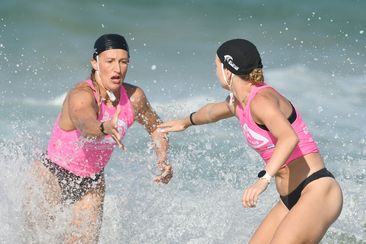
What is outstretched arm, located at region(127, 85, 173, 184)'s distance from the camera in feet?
27.4

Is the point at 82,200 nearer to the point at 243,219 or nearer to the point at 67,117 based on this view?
the point at 67,117

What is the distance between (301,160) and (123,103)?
258 cm

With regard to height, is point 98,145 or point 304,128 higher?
point 304,128

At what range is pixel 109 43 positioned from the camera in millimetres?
8039

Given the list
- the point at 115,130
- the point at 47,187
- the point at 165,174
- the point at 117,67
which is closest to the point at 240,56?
the point at 115,130

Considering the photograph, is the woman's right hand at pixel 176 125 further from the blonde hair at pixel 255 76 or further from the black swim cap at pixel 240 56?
the blonde hair at pixel 255 76

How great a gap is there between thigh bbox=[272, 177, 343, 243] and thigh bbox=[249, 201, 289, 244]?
0.50 metres

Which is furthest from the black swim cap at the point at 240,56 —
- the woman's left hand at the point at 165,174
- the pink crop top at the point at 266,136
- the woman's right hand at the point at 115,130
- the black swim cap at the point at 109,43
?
the woman's left hand at the point at 165,174

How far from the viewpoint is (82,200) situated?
27.2 feet

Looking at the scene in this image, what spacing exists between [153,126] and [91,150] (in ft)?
2.92

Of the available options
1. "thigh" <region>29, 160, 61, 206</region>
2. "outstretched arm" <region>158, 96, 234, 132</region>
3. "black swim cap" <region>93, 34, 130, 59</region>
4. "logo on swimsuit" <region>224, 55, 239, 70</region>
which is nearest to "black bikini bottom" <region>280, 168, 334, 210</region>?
"outstretched arm" <region>158, 96, 234, 132</region>

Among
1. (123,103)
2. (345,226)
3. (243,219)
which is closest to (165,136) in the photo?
(123,103)

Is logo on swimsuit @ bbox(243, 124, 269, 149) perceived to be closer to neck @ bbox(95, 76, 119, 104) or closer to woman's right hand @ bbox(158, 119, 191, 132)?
woman's right hand @ bbox(158, 119, 191, 132)

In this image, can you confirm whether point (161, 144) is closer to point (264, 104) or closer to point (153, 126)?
point (153, 126)
